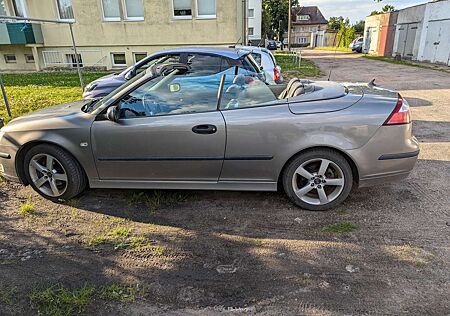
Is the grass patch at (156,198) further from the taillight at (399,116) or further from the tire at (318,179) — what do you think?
the taillight at (399,116)

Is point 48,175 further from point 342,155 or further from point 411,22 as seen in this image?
point 411,22

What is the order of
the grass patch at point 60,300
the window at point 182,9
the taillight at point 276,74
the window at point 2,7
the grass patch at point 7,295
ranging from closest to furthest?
the grass patch at point 60,300 < the grass patch at point 7,295 < the taillight at point 276,74 < the window at point 182,9 < the window at point 2,7

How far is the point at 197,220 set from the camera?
339 cm

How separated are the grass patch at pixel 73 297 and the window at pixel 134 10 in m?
15.6

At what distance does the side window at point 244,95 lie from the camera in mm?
3383

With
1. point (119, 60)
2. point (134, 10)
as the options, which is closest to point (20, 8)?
point (119, 60)

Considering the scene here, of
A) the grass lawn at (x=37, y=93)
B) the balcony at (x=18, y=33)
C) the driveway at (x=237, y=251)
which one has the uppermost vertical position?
the balcony at (x=18, y=33)

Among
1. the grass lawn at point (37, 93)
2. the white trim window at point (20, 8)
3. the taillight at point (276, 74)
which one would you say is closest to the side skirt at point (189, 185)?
the taillight at point (276, 74)

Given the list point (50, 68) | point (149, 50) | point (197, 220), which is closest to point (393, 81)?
point (149, 50)

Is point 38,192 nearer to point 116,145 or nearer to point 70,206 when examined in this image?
point 70,206

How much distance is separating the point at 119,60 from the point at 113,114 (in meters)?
15.1

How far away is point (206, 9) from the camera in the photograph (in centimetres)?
1540

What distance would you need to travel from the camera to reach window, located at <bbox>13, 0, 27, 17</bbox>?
1608 centimetres

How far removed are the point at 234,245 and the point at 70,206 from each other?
195cm
